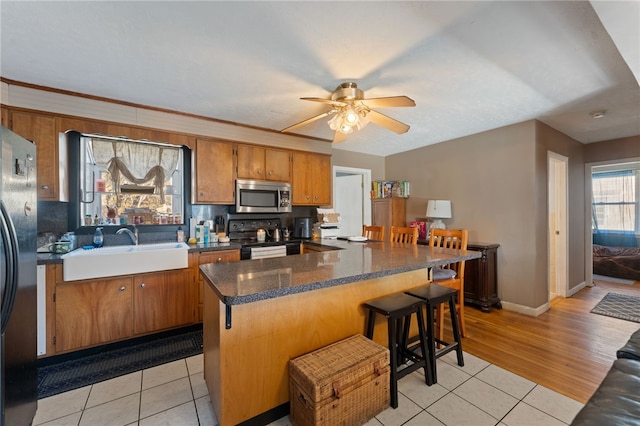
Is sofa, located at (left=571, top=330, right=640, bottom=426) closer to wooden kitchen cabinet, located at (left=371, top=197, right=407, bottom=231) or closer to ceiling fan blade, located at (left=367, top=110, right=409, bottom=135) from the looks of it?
ceiling fan blade, located at (left=367, top=110, right=409, bottom=135)

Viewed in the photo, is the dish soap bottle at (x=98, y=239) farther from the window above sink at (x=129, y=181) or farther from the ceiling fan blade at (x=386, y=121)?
the ceiling fan blade at (x=386, y=121)

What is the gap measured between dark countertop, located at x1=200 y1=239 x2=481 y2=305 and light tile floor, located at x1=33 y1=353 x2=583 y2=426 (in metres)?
0.88

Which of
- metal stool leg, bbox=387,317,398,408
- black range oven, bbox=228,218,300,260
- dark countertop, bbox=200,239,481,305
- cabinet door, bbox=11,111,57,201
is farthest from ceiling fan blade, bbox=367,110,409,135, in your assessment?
cabinet door, bbox=11,111,57,201

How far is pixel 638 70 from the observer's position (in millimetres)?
1765

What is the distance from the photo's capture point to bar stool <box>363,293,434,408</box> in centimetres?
171

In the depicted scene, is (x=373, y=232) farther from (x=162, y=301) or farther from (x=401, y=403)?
(x=162, y=301)

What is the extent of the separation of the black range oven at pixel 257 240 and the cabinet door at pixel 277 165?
632 millimetres

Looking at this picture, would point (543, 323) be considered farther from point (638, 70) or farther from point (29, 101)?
point (29, 101)

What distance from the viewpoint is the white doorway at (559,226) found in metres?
3.96

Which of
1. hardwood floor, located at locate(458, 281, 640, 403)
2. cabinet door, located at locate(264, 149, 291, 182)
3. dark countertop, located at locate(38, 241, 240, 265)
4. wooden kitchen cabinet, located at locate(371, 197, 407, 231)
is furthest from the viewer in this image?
wooden kitchen cabinet, located at locate(371, 197, 407, 231)

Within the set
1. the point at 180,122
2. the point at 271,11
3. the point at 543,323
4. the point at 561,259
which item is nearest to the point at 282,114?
the point at 180,122

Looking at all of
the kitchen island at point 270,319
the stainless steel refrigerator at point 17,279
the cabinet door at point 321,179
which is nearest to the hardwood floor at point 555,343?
the kitchen island at point 270,319

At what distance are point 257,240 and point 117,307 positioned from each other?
1572 millimetres

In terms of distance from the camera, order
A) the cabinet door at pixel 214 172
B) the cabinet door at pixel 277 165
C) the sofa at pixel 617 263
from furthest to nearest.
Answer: the sofa at pixel 617 263 < the cabinet door at pixel 277 165 < the cabinet door at pixel 214 172
